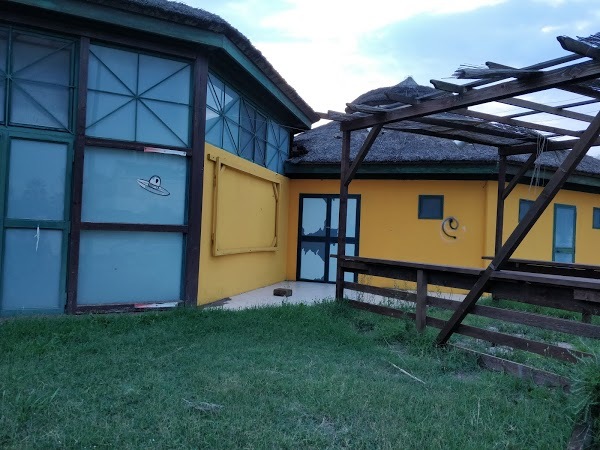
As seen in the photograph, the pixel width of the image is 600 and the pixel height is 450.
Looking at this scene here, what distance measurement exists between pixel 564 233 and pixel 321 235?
18.2ft

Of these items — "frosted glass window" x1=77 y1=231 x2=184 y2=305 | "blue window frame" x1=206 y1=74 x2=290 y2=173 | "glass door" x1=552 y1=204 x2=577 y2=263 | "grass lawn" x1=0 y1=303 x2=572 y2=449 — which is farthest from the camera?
"glass door" x1=552 y1=204 x2=577 y2=263

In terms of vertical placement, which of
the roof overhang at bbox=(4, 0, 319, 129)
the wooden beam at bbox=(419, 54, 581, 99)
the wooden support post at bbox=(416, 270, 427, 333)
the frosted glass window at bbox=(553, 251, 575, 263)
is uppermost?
the roof overhang at bbox=(4, 0, 319, 129)

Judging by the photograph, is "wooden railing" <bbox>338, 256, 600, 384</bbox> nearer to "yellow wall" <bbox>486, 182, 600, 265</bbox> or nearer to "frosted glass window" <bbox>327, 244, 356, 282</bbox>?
"frosted glass window" <bbox>327, 244, 356, 282</bbox>

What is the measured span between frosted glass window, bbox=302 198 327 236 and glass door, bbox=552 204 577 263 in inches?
204

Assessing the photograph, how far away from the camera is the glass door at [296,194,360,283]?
11.0m

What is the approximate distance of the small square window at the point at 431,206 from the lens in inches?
409

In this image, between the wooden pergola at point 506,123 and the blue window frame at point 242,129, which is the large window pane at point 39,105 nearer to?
the blue window frame at point 242,129

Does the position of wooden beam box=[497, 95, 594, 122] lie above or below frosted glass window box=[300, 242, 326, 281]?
above

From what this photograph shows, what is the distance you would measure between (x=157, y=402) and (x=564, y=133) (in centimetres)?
633

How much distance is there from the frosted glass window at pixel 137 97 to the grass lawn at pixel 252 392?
2577 millimetres

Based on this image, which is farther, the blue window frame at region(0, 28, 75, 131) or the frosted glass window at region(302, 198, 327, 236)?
the frosted glass window at region(302, 198, 327, 236)

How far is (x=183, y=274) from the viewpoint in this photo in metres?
7.18

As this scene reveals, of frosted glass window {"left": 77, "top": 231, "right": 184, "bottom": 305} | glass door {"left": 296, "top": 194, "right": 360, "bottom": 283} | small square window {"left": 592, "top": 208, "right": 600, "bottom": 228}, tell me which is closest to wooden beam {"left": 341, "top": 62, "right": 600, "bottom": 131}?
frosted glass window {"left": 77, "top": 231, "right": 184, "bottom": 305}

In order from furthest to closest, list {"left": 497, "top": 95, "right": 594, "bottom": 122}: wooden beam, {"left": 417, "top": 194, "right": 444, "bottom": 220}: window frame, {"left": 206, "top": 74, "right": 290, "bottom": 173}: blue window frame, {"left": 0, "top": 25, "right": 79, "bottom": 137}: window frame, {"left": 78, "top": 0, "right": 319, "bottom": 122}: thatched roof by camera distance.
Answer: {"left": 417, "top": 194, "right": 444, "bottom": 220}: window frame < {"left": 206, "top": 74, "right": 290, "bottom": 173}: blue window frame < {"left": 78, "top": 0, "right": 319, "bottom": 122}: thatched roof < {"left": 0, "top": 25, "right": 79, "bottom": 137}: window frame < {"left": 497, "top": 95, "right": 594, "bottom": 122}: wooden beam
